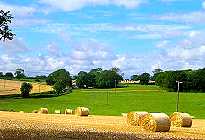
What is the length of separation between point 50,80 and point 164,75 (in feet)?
183

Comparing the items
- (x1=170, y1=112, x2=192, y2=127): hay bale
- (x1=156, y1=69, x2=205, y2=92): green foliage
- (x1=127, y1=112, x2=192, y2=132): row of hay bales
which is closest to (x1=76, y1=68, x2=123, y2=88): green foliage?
(x1=156, y1=69, x2=205, y2=92): green foliage

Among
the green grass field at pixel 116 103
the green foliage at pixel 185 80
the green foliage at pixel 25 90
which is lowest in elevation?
the green grass field at pixel 116 103

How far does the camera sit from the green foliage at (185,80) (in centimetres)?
12175

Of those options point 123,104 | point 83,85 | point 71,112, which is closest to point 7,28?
point 71,112

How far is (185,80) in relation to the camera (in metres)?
125

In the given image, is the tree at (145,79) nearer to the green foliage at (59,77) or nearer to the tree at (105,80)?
the tree at (105,80)

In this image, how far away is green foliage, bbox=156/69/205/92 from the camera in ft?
399

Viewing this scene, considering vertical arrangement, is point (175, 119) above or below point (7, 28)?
below

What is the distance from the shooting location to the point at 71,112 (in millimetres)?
51188

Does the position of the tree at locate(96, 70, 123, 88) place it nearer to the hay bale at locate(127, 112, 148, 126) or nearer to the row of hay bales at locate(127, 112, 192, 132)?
the hay bale at locate(127, 112, 148, 126)

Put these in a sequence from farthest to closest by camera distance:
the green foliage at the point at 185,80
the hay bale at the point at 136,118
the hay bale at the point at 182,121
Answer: the green foliage at the point at 185,80, the hay bale at the point at 182,121, the hay bale at the point at 136,118

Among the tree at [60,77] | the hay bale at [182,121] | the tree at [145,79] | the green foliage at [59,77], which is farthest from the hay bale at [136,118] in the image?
the tree at [145,79]

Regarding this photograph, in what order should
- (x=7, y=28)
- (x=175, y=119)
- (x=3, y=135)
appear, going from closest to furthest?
(x=3, y=135) < (x=7, y=28) < (x=175, y=119)

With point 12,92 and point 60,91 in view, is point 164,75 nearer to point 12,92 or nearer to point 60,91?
point 60,91
